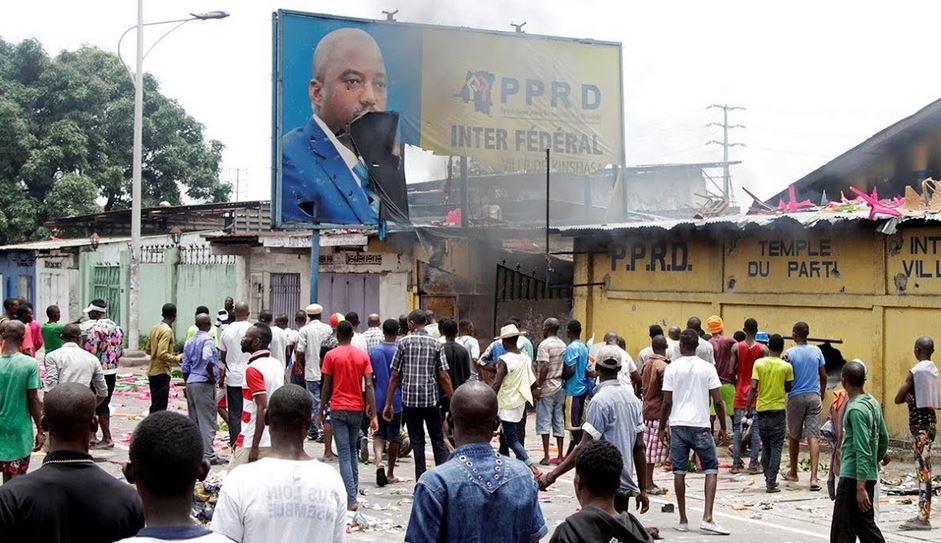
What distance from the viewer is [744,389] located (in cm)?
1354

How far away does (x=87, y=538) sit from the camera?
4.22 metres

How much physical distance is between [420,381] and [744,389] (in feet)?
15.3

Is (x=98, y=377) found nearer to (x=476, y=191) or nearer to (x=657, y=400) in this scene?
(x=657, y=400)

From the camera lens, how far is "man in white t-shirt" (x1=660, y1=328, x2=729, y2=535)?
32.2 feet

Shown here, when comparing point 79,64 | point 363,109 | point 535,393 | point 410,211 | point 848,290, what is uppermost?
point 79,64

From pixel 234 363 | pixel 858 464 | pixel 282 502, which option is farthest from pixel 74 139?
pixel 282 502

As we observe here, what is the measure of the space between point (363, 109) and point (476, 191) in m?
3.01

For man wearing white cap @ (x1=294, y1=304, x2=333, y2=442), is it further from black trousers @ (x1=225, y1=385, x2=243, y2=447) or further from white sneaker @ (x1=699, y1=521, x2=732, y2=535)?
white sneaker @ (x1=699, y1=521, x2=732, y2=535)

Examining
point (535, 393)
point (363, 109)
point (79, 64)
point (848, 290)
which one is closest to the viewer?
point (535, 393)

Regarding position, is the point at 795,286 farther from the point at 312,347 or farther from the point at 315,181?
the point at 315,181

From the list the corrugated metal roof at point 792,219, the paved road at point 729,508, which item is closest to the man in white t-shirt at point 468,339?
the paved road at point 729,508

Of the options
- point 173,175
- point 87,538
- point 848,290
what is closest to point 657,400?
point 848,290

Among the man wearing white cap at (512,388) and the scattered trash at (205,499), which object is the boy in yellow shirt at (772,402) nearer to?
the man wearing white cap at (512,388)

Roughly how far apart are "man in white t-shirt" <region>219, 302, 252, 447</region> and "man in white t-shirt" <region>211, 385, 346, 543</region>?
8.03 meters
